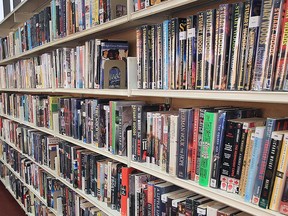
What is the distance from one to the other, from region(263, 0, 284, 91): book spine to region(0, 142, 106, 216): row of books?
1.29 meters

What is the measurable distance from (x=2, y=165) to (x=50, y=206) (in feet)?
6.98

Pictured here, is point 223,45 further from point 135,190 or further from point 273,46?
point 135,190

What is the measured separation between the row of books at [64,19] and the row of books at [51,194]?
1.14 meters

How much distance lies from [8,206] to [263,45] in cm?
351

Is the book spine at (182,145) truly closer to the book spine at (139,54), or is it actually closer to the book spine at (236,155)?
the book spine at (236,155)

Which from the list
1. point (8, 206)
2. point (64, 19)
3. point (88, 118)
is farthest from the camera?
point (8, 206)

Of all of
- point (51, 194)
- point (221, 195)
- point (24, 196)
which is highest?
point (221, 195)

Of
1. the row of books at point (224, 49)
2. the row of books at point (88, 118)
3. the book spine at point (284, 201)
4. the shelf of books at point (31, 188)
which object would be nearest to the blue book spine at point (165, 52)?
the row of books at point (224, 49)

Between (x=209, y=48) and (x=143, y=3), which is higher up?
(x=143, y=3)

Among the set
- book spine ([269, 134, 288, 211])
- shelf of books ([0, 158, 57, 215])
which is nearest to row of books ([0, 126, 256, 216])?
book spine ([269, 134, 288, 211])

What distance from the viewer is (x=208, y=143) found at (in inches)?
36.9

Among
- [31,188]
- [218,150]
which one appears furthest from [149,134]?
[31,188]

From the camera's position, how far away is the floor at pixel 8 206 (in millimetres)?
3136

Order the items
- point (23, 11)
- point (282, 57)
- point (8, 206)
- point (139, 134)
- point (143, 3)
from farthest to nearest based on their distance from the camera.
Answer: point (8, 206) → point (23, 11) → point (139, 134) → point (143, 3) → point (282, 57)
